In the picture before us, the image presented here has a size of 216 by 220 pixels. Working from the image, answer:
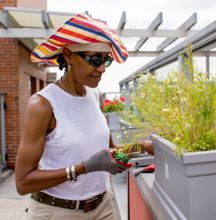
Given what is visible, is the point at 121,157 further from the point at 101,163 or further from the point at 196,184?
the point at 196,184

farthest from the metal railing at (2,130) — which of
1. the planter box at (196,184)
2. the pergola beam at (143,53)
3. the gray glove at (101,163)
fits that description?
the planter box at (196,184)

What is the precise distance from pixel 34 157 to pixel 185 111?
0.72 m

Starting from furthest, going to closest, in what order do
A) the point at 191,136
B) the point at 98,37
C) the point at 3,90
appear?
the point at 3,90 → the point at 98,37 → the point at 191,136

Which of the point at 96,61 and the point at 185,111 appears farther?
the point at 96,61

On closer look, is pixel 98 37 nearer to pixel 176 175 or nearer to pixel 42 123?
pixel 42 123

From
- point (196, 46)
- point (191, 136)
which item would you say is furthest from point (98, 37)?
point (191, 136)

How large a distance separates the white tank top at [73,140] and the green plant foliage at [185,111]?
1.32 ft

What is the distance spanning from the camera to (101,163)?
1.39 metres

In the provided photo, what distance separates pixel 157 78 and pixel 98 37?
35cm

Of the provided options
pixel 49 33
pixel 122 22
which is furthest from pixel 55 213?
pixel 49 33

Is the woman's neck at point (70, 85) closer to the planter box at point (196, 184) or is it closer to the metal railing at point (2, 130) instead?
the planter box at point (196, 184)

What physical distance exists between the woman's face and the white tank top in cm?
12

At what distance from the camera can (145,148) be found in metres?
1.48

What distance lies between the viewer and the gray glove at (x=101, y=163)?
1.39m
